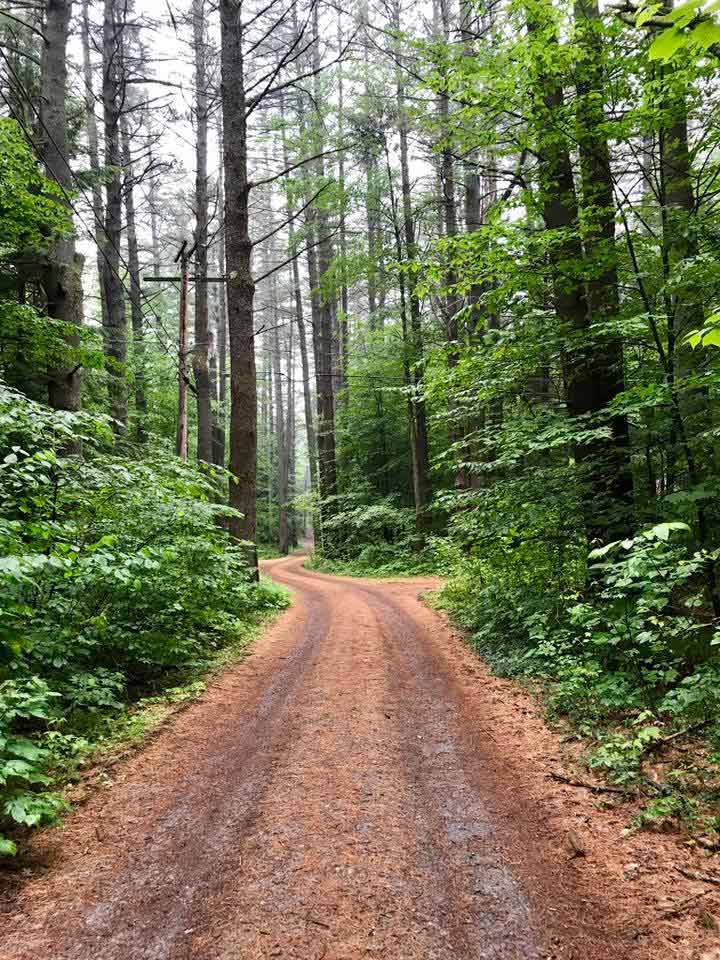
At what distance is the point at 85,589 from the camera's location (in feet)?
16.6

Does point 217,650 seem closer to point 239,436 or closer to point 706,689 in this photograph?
point 239,436

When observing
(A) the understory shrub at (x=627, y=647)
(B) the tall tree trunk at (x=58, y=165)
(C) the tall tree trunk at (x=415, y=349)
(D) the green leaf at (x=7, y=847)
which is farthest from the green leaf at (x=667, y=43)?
(C) the tall tree trunk at (x=415, y=349)

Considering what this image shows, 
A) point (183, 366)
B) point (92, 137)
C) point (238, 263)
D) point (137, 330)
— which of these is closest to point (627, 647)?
point (238, 263)

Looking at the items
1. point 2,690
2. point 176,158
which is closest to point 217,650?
point 2,690

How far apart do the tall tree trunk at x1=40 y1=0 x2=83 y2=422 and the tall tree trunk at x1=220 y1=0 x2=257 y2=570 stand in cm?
263

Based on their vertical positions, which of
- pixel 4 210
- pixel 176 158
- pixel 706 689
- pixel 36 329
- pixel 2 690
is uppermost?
pixel 176 158

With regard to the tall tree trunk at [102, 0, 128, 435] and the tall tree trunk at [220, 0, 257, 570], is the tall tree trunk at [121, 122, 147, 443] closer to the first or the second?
the tall tree trunk at [102, 0, 128, 435]

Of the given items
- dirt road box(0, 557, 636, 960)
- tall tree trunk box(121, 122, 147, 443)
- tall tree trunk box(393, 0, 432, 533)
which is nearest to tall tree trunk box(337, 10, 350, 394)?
tall tree trunk box(393, 0, 432, 533)

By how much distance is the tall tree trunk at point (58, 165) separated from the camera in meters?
8.82

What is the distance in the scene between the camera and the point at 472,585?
959 centimetres

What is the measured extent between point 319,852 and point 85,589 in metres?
3.39

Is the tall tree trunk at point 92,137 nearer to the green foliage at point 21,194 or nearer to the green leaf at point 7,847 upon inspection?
the green foliage at point 21,194

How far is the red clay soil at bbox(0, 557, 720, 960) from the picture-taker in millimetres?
2311

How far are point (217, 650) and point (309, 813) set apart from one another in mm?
3953
